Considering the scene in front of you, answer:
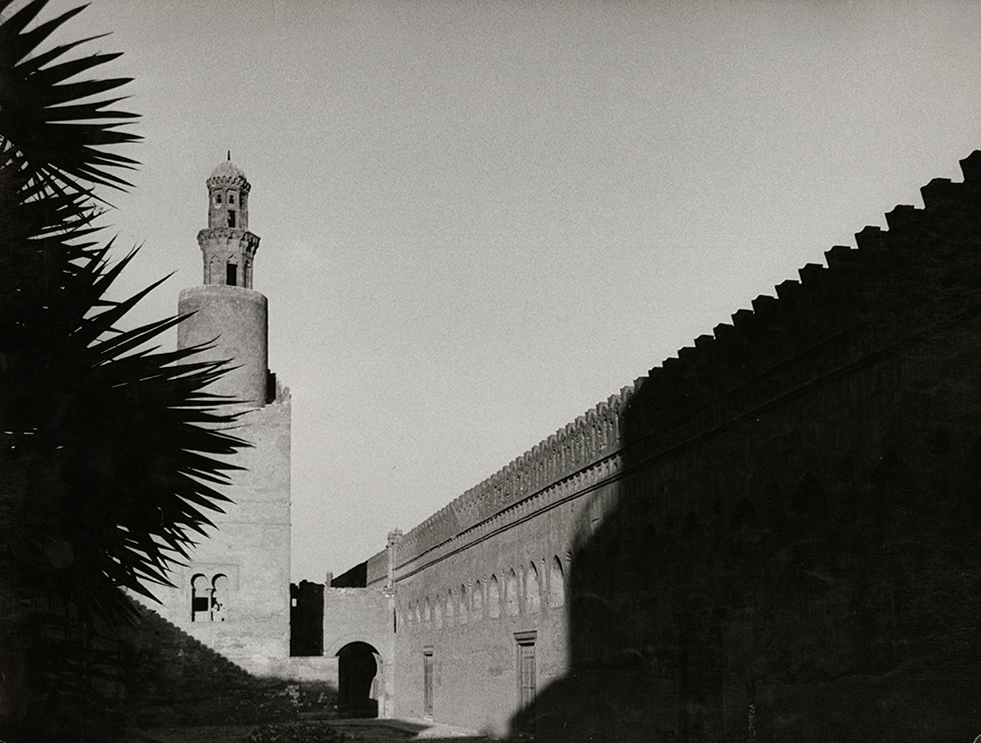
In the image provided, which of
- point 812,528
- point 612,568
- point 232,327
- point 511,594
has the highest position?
point 232,327

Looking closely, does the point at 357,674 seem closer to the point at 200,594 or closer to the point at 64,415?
the point at 200,594

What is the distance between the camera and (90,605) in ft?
21.8

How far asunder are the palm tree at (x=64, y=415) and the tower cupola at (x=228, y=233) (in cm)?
2394

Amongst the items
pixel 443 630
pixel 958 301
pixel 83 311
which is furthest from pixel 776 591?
pixel 443 630

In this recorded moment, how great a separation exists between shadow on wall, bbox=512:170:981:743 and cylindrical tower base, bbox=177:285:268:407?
648 inches

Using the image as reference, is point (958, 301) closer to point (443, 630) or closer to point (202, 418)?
point (202, 418)

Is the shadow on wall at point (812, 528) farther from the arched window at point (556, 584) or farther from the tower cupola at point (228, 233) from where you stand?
the tower cupola at point (228, 233)

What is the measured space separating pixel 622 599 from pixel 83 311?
11286 millimetres

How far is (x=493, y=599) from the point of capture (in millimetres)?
23469

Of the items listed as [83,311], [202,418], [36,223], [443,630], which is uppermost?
[36,223]

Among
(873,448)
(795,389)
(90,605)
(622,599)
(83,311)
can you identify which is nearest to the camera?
(83,311)

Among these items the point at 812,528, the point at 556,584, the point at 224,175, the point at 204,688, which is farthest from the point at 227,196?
the point at 812,528

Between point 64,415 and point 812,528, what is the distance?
293 inches

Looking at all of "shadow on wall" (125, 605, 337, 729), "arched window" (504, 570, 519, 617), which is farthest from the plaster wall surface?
"arched window" (504, 570, 519, 617)
